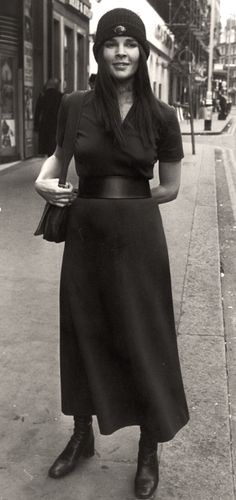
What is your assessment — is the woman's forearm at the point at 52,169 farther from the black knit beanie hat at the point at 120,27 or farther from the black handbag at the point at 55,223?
the black knit beanie hat at the point at 120,27

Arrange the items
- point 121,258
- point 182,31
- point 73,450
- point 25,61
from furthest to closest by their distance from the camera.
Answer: point 182,31
point 25,61
point 73,450
point 121,258

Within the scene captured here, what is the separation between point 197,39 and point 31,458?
54.9 m

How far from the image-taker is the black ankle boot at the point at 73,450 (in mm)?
3037

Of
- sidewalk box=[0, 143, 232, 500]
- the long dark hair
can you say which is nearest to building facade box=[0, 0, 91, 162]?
sidewalk box=[0, 143, 232, 500]

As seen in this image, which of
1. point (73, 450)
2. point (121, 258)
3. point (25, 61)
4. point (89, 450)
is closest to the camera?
point (121, 258)

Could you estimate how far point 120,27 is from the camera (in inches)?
105

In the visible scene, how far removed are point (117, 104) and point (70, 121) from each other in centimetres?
19

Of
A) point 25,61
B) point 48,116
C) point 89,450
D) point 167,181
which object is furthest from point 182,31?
point 89,450

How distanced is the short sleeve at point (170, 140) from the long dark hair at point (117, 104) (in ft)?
0.22

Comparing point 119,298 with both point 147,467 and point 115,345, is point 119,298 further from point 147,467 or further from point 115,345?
point 147,467

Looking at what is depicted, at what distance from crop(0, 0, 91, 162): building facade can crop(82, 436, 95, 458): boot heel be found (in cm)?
1219

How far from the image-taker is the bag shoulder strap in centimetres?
274

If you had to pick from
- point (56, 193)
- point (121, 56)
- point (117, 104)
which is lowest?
A: point (56, 193)

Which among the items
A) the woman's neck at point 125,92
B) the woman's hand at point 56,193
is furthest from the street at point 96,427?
the woman's neck at point 125,92
